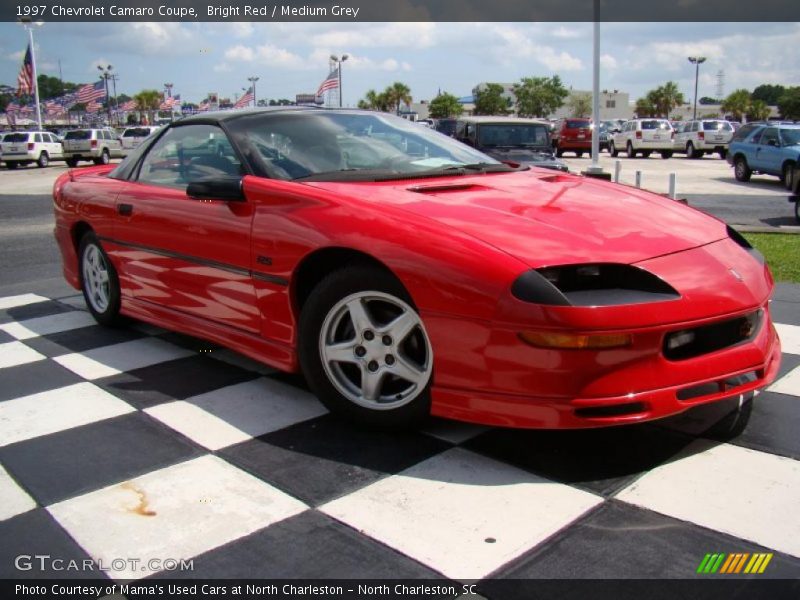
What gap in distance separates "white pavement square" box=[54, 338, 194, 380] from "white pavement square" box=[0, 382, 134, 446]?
25 centimetres

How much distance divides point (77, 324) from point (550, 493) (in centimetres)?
366

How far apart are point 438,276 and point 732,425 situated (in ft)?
4.44

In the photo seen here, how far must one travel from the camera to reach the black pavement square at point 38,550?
2057 mm

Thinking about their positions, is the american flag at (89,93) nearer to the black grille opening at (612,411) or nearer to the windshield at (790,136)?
the windshield at (790,136)

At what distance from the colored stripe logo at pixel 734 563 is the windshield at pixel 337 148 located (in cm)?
201

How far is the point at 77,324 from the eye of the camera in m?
4.92

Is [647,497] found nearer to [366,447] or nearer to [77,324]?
[366,447]

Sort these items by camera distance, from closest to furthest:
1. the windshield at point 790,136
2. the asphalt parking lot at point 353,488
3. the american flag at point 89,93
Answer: the asphalt parking lot at point 353,488, the windshield at point 790,136, the american flag at point 89,93

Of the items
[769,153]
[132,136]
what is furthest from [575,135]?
[132,136]

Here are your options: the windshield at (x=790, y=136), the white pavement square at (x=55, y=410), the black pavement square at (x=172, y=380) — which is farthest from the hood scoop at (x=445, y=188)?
the windshield at (x=790, y=136)

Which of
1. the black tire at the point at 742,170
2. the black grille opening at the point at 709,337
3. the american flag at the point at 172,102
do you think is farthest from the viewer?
the american flag at the point at 172,102

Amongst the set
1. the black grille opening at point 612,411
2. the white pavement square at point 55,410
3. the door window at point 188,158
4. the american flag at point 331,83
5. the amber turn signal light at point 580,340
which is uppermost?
the american flag at point 331,83

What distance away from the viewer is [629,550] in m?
2.08

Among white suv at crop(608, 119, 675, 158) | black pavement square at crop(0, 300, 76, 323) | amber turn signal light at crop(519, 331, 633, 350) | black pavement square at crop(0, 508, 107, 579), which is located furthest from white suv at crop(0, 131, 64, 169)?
amber turn signal light at crop(519, 331, 633, 350)
